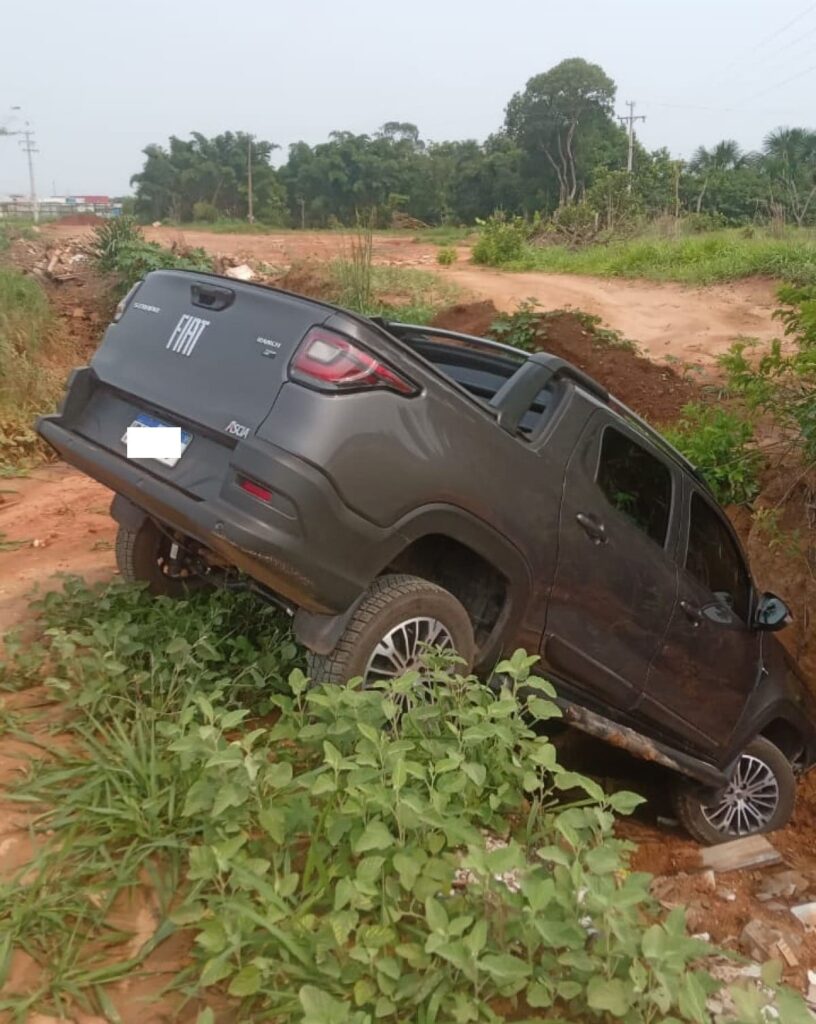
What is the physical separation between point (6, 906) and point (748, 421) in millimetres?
6356

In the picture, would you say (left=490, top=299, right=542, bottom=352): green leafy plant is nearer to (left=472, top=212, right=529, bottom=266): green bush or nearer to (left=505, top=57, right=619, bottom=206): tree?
(left=472, top=212, right=529, bottom=266): green bush

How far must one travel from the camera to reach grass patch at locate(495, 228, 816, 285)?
1662cm

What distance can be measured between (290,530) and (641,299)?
47.6ft

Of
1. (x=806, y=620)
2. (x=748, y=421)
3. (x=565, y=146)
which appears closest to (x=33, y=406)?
(x=748, y=421)

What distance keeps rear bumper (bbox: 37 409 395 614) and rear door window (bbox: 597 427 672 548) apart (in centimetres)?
122

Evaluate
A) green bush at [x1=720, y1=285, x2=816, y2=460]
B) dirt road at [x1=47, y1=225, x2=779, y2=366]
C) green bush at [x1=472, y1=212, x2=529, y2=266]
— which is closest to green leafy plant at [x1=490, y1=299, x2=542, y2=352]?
dirt road at [x1=47, y1=225, x2=779, y2=366]

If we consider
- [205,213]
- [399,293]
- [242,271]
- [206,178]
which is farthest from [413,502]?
[206,178]

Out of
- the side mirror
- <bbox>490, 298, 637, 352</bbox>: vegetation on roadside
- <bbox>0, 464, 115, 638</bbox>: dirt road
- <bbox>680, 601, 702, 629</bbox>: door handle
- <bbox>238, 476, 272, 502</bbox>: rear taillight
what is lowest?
<bbox>0, 464, 115, 638</bbox>: dirt road

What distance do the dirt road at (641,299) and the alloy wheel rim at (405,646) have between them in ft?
29.0

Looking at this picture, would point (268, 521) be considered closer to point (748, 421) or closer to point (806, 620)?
point (806, 620)

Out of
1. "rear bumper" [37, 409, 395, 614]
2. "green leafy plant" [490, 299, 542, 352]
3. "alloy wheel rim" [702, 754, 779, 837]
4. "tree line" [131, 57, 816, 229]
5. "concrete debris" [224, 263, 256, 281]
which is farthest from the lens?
"tree line" [131, 57, 816, 229]

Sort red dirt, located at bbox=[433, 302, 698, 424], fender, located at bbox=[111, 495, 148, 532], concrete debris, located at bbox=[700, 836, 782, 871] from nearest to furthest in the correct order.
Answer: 1. fender, located at bbox=[111, 495, 148, 532]
2. concrete debris, located at bbox=[700, 836, 782, 871]
3. red dirt, located at bbox=[433, 302, 698, 424]

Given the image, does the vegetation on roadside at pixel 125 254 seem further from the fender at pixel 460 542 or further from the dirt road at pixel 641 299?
the fender at pixel 460 542

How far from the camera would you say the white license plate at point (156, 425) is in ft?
10.7
